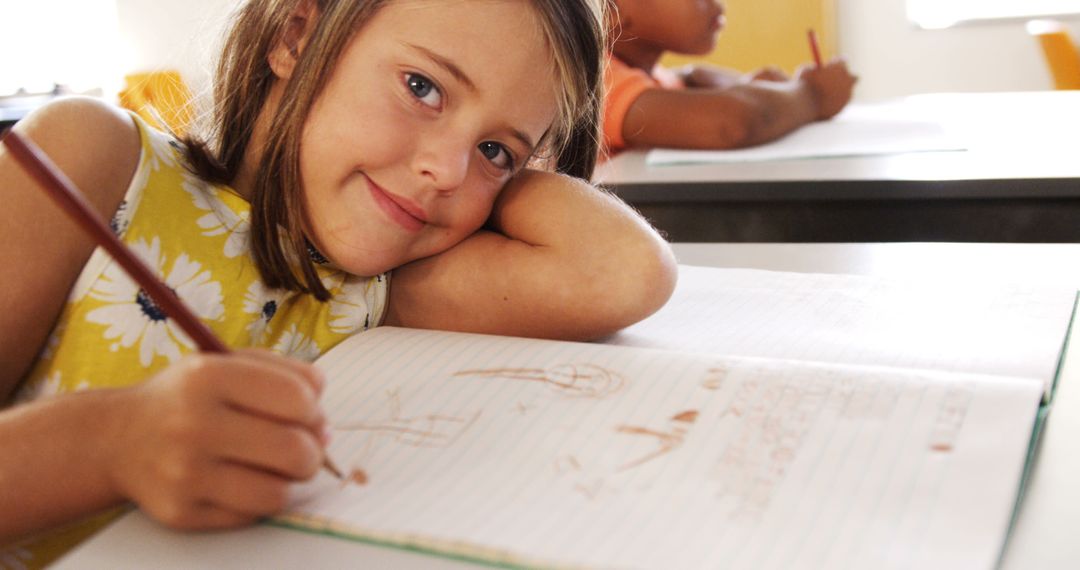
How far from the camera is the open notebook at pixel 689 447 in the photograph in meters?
0.43

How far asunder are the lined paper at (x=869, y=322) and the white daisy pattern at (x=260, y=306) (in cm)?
24

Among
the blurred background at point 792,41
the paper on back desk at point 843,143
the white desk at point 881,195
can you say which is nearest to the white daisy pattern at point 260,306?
the white desk at point 881,195

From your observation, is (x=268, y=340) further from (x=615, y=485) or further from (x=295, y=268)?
(x=615, y=485)

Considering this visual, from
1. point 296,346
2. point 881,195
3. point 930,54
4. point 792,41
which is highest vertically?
point 296,346

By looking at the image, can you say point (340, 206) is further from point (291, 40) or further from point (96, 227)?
point (96, 227)

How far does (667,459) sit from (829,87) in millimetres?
1413

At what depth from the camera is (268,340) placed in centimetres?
77

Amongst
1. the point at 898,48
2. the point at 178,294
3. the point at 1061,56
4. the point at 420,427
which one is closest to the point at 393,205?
the point at 178,294

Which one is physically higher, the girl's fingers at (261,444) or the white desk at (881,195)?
the girl's fingers at (261,444)

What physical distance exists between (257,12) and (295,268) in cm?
21

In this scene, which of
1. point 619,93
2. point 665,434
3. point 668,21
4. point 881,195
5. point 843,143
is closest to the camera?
point 665,434

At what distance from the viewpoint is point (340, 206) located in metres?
0.77

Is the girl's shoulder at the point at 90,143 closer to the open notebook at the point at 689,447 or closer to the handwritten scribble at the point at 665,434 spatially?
the open notebook at the point at 689,447

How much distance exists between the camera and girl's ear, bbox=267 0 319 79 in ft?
2.70
